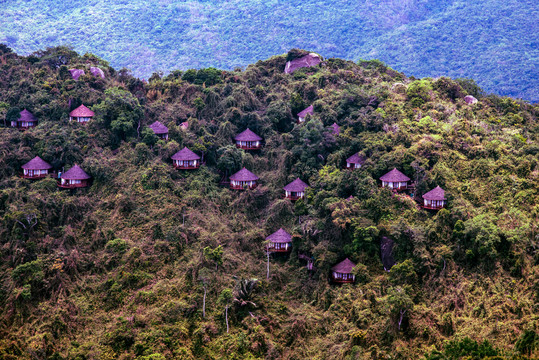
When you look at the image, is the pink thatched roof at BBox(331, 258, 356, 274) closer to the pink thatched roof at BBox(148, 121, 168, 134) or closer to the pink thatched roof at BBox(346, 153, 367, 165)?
the pink thatched roof at BBox(346, 153, 367, 165)

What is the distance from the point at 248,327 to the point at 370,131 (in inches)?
806

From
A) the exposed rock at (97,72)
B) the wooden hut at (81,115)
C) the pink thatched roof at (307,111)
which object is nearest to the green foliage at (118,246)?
the wooden hut at (81,115)

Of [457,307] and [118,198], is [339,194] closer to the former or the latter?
[457,307]

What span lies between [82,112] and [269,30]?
152 feet

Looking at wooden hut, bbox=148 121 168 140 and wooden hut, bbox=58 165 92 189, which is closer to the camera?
wooden hut, bbox=58 165 92 189

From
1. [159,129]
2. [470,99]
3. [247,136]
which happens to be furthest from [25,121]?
[470,99]

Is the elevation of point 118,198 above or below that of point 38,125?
below

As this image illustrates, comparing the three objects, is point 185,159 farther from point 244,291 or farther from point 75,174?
point 244,291

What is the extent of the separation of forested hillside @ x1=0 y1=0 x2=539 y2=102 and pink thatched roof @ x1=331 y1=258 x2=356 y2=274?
47.9 metres

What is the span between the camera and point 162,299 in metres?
37.7

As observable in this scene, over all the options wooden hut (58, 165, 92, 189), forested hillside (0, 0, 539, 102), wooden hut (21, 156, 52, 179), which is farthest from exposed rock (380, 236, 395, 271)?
forested hillside (0, 0, 539, 102)

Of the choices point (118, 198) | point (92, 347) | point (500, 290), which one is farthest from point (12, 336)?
point (500, 290)

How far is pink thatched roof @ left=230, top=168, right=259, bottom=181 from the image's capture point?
47.1m

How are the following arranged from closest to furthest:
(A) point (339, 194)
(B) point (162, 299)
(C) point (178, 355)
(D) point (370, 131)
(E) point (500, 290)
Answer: (E) point (500, 290), (C) point (178, 355), (B) point (162, 299), (A) point (339, 194), (D) point (370, 131)
